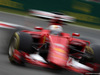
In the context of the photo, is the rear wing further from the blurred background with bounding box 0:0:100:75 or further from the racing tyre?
the blurred background with bounding box 0:0:100:75

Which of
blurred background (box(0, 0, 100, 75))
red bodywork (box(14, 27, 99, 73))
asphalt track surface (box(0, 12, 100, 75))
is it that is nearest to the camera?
asphalt track surface (box(0, 12, 100, 75))

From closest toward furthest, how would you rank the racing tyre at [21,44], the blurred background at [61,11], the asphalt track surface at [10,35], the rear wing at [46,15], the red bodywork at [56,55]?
the asphalt track surface at [10,35], the red bodywork at [56,55], the racing tyre at [21,44], the rear wing at [46,15], the blurred background at [61,11]

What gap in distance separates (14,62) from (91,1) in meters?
8.37

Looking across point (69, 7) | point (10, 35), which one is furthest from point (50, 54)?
point (69, 7)

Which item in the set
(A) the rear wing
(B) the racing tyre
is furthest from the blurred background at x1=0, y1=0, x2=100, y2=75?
(B) the racing tyre

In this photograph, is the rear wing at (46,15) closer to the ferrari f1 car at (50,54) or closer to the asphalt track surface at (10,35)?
the ferrari f1 car at (50,54)

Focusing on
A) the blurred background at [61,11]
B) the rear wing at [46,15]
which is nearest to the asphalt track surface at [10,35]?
the blurred background at [61,11]

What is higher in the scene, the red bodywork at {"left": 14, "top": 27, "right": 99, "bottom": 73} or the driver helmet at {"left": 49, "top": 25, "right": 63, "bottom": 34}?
the driver helmet at {"left": 49, "top": 25, "right": 63, "bottom": 34}

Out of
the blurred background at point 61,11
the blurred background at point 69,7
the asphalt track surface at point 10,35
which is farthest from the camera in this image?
the blurred background at point 69,7

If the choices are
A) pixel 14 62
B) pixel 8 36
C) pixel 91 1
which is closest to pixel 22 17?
pixel 91 1

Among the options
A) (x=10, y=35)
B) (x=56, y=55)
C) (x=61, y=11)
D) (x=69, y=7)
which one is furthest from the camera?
(x=61, y=11)

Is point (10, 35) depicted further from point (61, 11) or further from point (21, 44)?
point (61, 11)

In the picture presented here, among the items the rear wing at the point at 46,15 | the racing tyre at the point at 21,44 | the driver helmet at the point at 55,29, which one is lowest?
the racing tyre at the point at 21,44

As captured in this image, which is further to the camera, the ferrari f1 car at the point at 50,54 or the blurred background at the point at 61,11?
the blurred background at the point at 61,11
